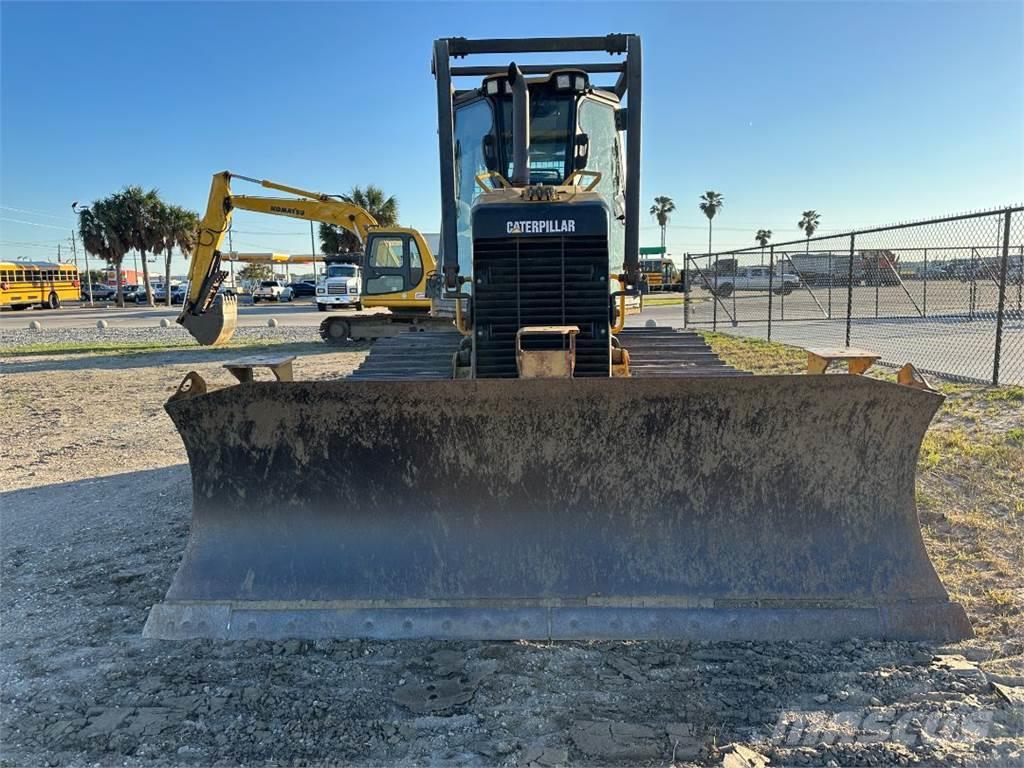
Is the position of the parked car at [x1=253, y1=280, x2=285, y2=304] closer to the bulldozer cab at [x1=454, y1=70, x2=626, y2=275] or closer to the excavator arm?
the excavator arm

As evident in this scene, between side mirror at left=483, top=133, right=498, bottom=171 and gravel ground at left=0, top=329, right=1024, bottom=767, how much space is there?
3.37 meters

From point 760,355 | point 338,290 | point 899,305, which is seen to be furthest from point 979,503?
point 338,290

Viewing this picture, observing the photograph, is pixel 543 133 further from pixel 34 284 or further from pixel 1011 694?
pixel 34 284

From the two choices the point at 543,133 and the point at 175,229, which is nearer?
the point at 543,133

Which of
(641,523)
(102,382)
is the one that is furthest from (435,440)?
(102,382)

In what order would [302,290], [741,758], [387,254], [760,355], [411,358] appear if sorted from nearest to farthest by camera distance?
[741,758]
[411,358]
[760,355]
[387,254]
[302,290]

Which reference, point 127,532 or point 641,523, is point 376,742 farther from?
point 127,532

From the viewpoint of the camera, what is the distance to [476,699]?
264 centimetres

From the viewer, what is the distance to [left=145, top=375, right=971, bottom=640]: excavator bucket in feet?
10.4

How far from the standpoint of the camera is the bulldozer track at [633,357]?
5.25 meters

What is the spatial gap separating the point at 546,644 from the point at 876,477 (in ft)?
5.74

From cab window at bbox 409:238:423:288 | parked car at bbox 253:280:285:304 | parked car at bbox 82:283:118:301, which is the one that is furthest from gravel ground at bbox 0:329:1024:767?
parked car at bbox 82:283:118:301

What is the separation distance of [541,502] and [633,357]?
2.46m

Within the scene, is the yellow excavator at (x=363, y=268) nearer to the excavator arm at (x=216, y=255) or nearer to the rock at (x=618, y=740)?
the excavator arm at (x=216, y=255)
